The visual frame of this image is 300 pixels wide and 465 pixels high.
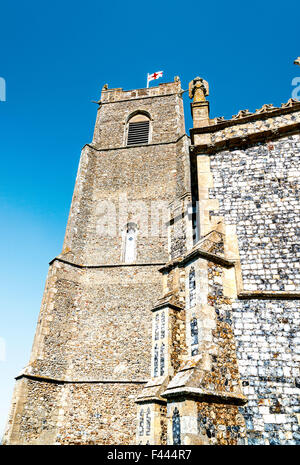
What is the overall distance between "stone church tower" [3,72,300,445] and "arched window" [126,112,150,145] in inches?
139

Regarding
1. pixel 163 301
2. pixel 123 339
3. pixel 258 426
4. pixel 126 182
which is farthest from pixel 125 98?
pixel 258 426

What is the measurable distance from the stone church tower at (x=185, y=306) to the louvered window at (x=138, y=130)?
11.5ft

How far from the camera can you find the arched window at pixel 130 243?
50.3ft

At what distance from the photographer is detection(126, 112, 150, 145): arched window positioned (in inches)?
787

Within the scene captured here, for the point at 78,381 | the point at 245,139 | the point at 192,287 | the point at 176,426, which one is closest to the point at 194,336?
the point at 192,287

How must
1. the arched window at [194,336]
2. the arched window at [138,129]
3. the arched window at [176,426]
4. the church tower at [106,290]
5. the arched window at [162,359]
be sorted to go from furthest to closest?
the arched window at [138,129]
the church tower at [106,290]
the arched window at [162,359]
the arched window at [194,336]
the arched window at [176,426]

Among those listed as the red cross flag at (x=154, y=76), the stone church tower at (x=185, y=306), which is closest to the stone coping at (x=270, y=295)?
the stone church tower at (x=185, y=306)

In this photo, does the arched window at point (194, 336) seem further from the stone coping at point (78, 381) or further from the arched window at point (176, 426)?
the stone coping at point (78, 381)

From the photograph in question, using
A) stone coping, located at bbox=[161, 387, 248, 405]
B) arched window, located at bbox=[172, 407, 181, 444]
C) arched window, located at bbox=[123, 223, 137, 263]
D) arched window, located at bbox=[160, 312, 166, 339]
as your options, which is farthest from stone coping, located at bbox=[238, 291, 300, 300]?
arched window, located at bbox=[123, 223, 137, 263]

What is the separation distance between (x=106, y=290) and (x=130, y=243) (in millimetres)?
2702

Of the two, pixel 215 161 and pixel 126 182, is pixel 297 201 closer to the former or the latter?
pixel 215 161

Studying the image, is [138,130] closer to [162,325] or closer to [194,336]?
[162,325]
